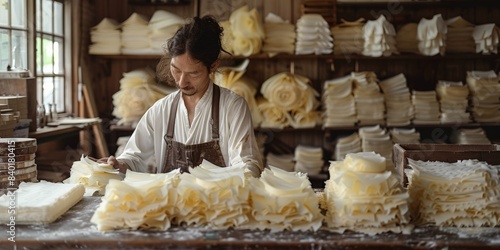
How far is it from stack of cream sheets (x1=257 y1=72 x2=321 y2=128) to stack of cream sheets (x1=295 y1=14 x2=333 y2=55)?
287mm

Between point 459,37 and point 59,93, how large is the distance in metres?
3.75

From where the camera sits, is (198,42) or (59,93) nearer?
(198,42)

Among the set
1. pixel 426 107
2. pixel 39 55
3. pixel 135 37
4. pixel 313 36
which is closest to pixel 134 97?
pixel 135 37

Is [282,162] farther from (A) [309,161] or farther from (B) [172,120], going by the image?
(B) [172,120]

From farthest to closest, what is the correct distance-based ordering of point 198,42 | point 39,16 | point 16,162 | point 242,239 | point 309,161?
point 309,161 → point 39,16 → point 198,42 → point 16,162 → point 242,239

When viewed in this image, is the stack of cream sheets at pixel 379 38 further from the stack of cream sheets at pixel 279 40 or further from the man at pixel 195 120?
the man at pixel 195 120

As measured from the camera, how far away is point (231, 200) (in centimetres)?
223

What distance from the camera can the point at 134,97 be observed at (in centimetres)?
562

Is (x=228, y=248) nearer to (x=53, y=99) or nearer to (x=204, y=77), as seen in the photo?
(x=204, y=77)

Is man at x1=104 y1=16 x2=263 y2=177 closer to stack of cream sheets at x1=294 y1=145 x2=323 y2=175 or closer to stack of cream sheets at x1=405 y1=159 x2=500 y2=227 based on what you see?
stack of cream sheets at x1=405 y1=159 x2=500 y2=227

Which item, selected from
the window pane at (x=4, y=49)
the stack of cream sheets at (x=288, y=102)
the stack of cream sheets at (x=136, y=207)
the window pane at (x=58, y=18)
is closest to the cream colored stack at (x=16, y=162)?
the stack of cream sheets at (x=136, y=207)

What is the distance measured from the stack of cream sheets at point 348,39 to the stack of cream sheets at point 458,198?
343 cm

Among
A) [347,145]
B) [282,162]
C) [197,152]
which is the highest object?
[197,152]

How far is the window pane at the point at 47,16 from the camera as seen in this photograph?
5059 mm
